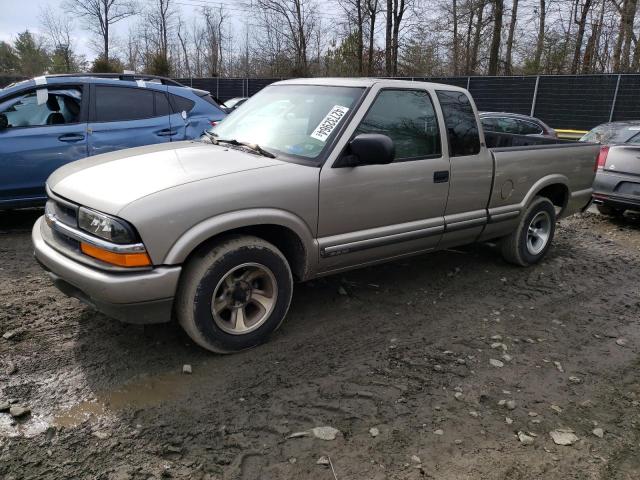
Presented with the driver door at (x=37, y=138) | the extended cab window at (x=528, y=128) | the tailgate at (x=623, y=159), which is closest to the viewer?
the driver door at (x=37, y=138)

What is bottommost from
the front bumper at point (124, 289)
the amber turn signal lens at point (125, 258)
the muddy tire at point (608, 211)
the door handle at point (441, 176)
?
the muddy tire at point (608, 211)

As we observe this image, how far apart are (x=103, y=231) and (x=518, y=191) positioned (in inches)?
156

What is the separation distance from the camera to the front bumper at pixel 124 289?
2928 millimetres

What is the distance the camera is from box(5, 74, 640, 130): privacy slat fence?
637 inches

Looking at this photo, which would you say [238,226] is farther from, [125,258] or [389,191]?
[389,191]

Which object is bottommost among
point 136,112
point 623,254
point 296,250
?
point 623,254

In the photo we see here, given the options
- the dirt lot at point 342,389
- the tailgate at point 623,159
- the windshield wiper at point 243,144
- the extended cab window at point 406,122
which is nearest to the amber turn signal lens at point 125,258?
the dirt lot at point 342,389

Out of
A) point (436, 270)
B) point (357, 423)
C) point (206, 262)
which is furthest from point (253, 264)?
point (436, 270)

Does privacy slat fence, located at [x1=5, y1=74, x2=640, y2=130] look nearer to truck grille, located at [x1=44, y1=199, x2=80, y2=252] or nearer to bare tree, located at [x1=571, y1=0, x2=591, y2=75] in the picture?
bare tree, located at [x1=571, y1=0, x2=591, y2=75]

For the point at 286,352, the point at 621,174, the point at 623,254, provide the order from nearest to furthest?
the point at 286,352 < the point at 623,254 < the point at 621,174

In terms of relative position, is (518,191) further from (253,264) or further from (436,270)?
(253,264)

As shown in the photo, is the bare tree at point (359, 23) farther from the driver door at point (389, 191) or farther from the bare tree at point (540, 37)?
the driver door at point (389, 191)

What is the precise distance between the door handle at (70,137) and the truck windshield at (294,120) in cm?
253

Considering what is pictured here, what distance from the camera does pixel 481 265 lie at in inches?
222
